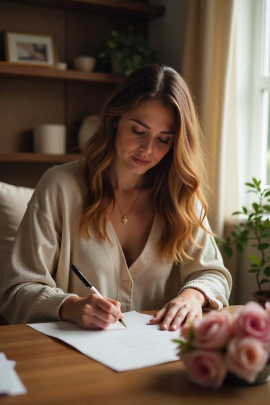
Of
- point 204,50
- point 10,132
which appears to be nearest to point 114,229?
point 204,50

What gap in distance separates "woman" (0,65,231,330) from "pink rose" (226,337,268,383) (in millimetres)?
679

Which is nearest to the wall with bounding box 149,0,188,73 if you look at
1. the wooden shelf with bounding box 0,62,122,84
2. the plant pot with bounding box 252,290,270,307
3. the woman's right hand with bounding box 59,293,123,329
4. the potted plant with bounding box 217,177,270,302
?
the wooden shelf with bounding box 0,62,122,84

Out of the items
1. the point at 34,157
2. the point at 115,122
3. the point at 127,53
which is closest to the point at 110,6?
the point at 127,53

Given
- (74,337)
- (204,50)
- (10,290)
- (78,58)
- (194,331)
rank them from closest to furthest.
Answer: (194,331) < (74,337) < (10,290) < (204,50) < (78,58)

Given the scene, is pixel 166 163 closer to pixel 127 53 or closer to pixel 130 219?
pixel 130 219

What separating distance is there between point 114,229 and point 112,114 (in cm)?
37

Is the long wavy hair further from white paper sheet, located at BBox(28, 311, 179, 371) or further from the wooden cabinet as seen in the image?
the wooden cabinet

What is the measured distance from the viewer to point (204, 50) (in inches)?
116

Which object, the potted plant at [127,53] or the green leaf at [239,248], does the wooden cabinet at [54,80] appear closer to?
the potted plant at [127,53]

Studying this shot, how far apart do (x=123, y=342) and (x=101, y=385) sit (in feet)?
0.79

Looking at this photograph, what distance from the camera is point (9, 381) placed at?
3.22 feet

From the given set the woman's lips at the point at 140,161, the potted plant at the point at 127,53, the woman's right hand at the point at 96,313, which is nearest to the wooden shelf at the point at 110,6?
the potted plant at the point at 127,53

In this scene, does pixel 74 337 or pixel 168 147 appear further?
pixel 168 147

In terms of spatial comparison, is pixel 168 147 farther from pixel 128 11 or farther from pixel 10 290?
pixel 128 11
